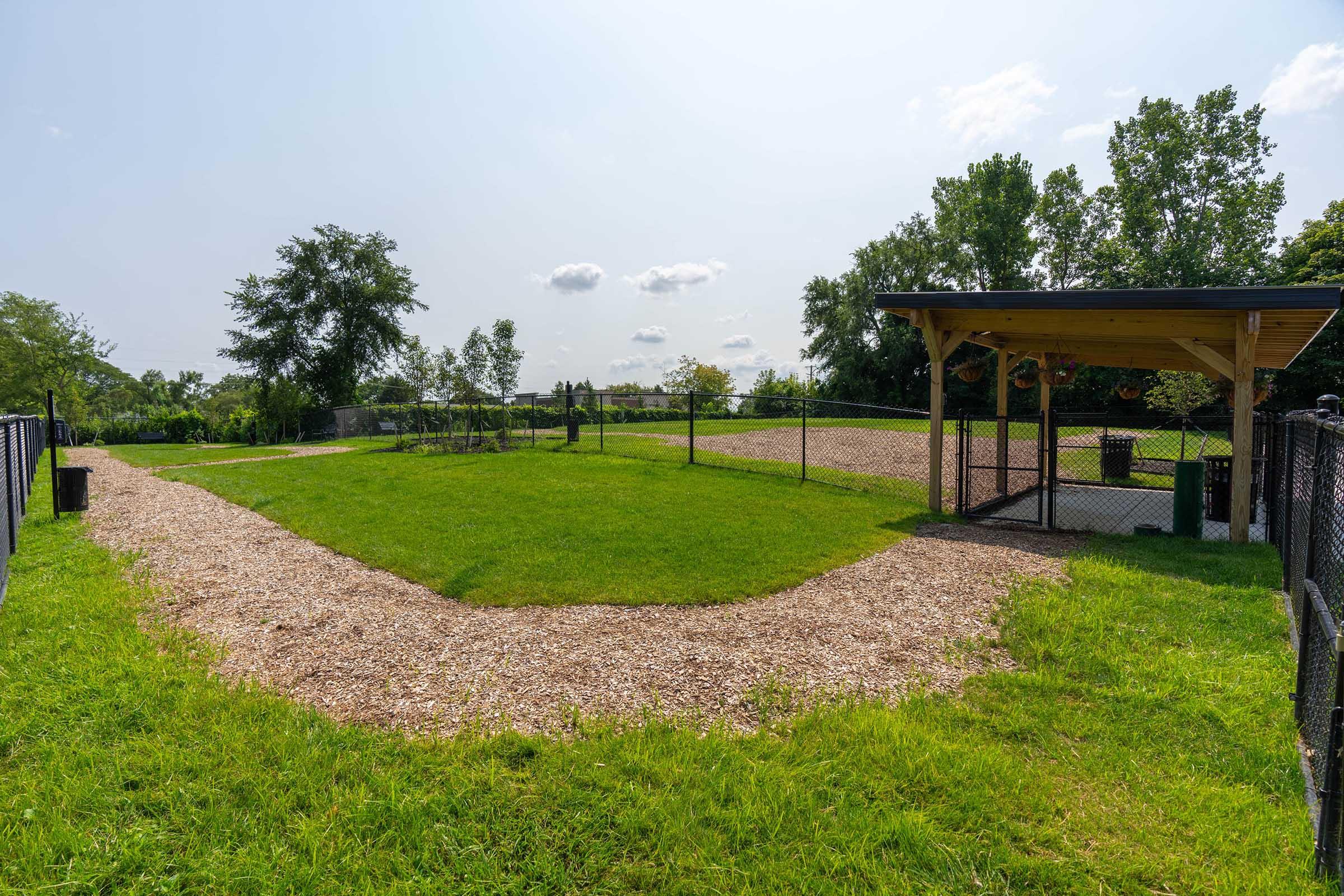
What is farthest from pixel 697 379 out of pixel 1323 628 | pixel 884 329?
pixel 1323 628

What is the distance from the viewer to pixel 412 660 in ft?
12.6

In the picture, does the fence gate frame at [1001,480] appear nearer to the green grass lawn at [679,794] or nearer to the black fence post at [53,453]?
the green grass lawn at [679,794]

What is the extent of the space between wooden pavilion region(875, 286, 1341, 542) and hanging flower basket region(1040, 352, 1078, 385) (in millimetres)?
690

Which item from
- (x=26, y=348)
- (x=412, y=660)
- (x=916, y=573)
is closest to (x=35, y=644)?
(x=412, y=660)

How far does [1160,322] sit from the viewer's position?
25.4 ft

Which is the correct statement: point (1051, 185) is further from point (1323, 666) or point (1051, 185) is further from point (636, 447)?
point (1323, 666)

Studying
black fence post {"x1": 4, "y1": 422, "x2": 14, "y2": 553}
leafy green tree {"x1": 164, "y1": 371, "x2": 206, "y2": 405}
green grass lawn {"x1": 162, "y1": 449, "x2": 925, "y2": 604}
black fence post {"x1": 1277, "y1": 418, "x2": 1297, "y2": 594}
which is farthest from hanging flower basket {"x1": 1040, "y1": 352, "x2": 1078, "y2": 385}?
leafy green tree {"x1": 164, "y1": 371, "x2": 206, "y2": 405}

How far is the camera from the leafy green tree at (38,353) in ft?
100

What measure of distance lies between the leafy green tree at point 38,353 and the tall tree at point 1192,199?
54.9 meters

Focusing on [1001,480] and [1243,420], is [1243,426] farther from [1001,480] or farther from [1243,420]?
[1001,480]

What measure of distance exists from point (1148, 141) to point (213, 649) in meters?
44.8

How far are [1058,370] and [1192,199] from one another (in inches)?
1259

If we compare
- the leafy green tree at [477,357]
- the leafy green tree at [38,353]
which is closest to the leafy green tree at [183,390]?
the leafy green tree at [38,353]

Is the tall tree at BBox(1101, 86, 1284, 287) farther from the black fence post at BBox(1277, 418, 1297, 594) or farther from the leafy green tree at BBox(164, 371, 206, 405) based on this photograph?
the leafy green tree at BBox(164, 371, 206, 405)
